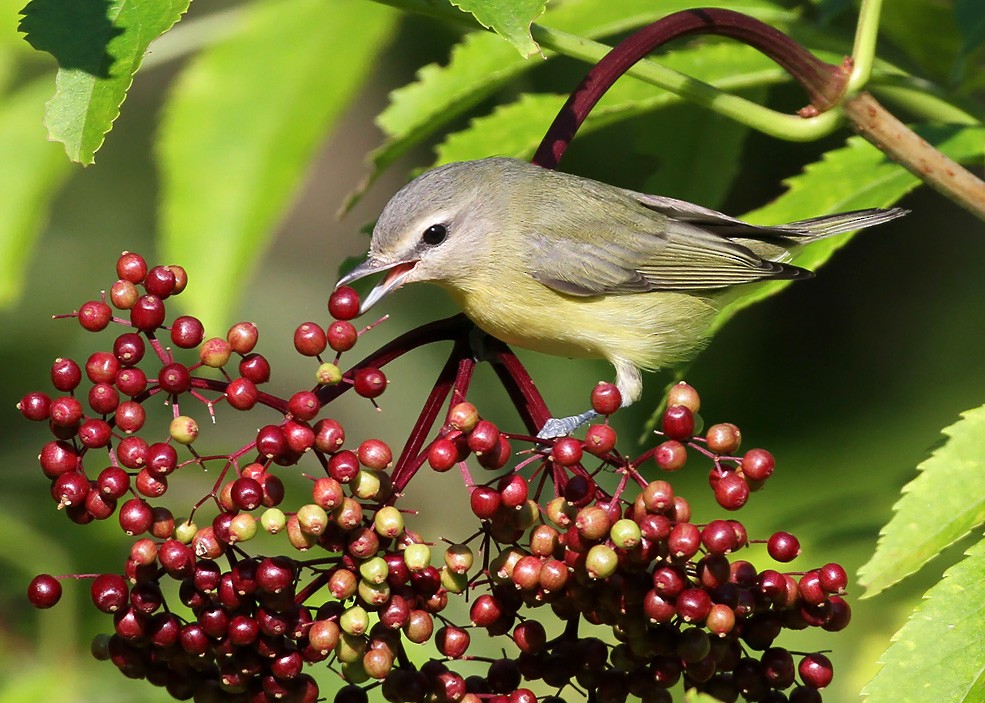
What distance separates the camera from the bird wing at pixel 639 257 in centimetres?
369

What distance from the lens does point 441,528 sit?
18.9 ft

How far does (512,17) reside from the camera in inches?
88.0

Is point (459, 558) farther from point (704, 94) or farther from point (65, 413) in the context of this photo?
point (704, 94)

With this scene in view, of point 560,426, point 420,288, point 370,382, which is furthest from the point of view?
point 420,288

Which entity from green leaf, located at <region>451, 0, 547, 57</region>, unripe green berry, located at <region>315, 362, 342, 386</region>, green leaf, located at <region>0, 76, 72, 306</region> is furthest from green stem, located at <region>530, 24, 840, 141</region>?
green leaf, located at <region>0, 76, 72, 306</region>

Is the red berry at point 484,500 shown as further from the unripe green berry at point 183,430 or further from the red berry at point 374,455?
the unripe green berry at point 183,430

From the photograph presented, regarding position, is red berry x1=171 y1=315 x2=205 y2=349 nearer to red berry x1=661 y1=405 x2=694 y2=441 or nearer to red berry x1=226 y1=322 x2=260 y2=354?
red berry x1=226 y1=322 x2=260 y2=354

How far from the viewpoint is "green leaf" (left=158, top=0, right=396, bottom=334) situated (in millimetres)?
3363

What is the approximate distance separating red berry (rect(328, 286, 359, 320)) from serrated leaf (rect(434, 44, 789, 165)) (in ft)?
2.93

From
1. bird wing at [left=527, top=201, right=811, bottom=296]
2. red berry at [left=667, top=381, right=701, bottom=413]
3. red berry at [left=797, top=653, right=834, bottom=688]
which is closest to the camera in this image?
red berry at [left=667, top=381, right=701, bottom=413]

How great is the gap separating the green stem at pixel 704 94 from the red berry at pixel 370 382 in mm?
863

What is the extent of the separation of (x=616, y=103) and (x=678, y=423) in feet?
3.96

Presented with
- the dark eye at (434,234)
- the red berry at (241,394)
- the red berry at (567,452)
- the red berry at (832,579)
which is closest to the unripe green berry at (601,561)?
the red berry at (567,452)

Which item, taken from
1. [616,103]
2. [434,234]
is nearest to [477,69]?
[616,103]
